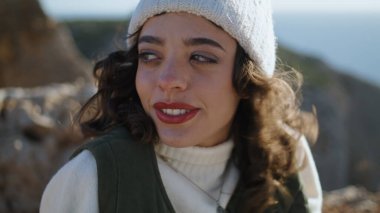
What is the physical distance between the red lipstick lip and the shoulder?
312mm

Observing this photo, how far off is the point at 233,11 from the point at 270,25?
28 centimetres

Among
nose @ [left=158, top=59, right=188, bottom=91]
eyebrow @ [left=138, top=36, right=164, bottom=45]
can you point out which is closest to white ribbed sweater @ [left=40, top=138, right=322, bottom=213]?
nose @ [left=158, top=59, right=188, bottom=91]

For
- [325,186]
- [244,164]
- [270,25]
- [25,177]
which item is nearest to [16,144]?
[25,177]

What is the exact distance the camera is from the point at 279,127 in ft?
8.67

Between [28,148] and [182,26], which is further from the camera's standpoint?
[28,148]

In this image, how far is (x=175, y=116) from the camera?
2.07m

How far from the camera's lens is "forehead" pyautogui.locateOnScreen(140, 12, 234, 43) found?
205 cm

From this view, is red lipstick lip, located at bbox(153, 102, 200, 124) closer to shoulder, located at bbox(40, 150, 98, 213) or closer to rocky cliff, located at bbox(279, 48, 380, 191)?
shoulder, located at bbox(40, 150, 98, 213)

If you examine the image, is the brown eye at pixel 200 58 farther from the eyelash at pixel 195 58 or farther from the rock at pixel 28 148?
the rock at pixel 28 148

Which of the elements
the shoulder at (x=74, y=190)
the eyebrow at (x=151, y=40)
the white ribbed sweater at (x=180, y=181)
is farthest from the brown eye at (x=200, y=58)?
the shoulder at (x=74, y=190)

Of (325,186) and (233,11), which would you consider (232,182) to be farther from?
(325,186)

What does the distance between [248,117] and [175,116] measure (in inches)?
21.1

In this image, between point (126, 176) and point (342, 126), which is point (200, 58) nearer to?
point (126, 176)

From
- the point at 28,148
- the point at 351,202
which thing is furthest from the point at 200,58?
the point at 351,202
